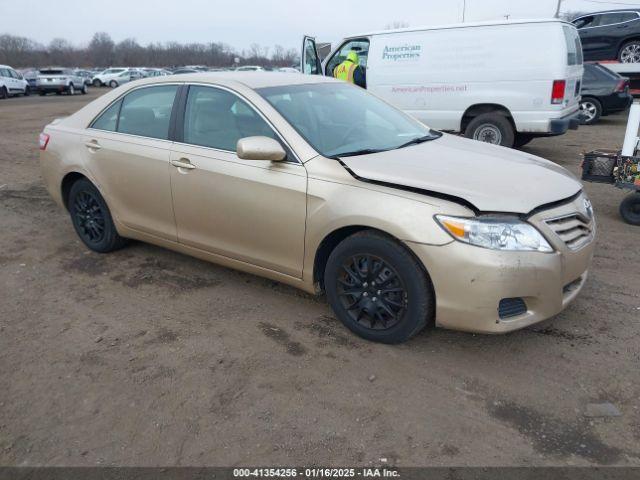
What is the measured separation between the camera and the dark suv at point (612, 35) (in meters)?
14.7

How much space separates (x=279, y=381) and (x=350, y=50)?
8.25m

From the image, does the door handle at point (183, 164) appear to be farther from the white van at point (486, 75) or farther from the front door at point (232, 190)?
the white van at point (486, 75)

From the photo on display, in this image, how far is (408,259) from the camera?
2.99 metres

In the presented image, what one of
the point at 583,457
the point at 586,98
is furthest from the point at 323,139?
the point at 586,98

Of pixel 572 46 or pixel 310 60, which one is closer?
pixel 572 46

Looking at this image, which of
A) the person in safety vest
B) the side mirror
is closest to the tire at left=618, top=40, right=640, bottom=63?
the person in safety vest

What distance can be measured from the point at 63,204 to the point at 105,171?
35.8 inches

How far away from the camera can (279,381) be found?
300 centimetres

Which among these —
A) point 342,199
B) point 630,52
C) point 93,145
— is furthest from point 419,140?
point 630,52

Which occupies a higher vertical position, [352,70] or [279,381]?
[352,70]

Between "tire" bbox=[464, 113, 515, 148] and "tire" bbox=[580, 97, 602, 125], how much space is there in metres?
6.12

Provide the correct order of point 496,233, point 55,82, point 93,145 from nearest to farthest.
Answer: point 496,233, point 93,145, point 55,82

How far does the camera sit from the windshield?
11.8 feet

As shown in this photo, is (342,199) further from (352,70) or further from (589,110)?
(589,110)
